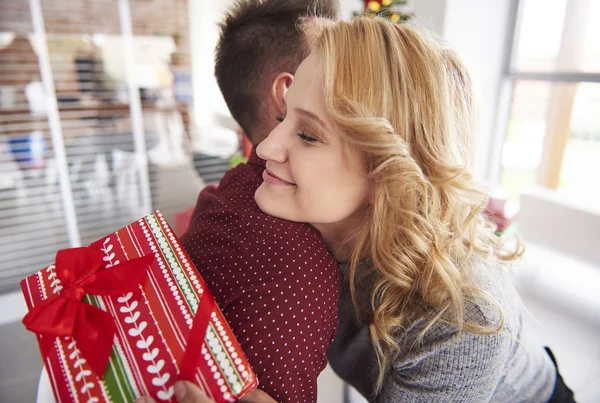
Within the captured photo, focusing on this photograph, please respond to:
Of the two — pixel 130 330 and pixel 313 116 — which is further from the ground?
pixel 313 116

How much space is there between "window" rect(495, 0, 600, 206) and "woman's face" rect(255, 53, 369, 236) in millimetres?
2014

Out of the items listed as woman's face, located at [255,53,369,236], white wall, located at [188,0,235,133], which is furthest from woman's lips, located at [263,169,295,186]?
white wall, located at [188,0,235,133]

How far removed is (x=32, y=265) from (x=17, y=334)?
51cm

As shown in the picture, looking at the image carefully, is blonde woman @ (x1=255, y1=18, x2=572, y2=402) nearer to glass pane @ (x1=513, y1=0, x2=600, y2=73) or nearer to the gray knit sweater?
the gray knit sweater

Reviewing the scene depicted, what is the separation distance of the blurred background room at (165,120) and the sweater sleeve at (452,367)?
1.18 meters

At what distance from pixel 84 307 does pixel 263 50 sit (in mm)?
803

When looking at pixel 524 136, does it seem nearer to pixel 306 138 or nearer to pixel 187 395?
pixel 306 138

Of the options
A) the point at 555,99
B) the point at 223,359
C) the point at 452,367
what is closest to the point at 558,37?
the point at 555,99

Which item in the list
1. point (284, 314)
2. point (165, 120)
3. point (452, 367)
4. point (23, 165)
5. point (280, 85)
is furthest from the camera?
point (165, 120)

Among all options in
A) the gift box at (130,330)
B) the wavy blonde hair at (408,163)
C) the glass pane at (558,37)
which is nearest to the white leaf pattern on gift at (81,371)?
the gift box at (130,330)

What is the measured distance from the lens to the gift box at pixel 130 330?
0.54 metres

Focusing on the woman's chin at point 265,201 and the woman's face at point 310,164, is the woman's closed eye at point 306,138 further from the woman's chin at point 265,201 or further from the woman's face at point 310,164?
the woman's chin at point 265,201

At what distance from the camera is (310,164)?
2.35ft

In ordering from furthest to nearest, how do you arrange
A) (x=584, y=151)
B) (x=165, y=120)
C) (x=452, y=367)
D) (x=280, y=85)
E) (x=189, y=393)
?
1. (x=165, y=120)
2. (x=584, y=151)
3. (x=280, y=85)
4. (x=452, y=367)
5. (x=189, y=393)
